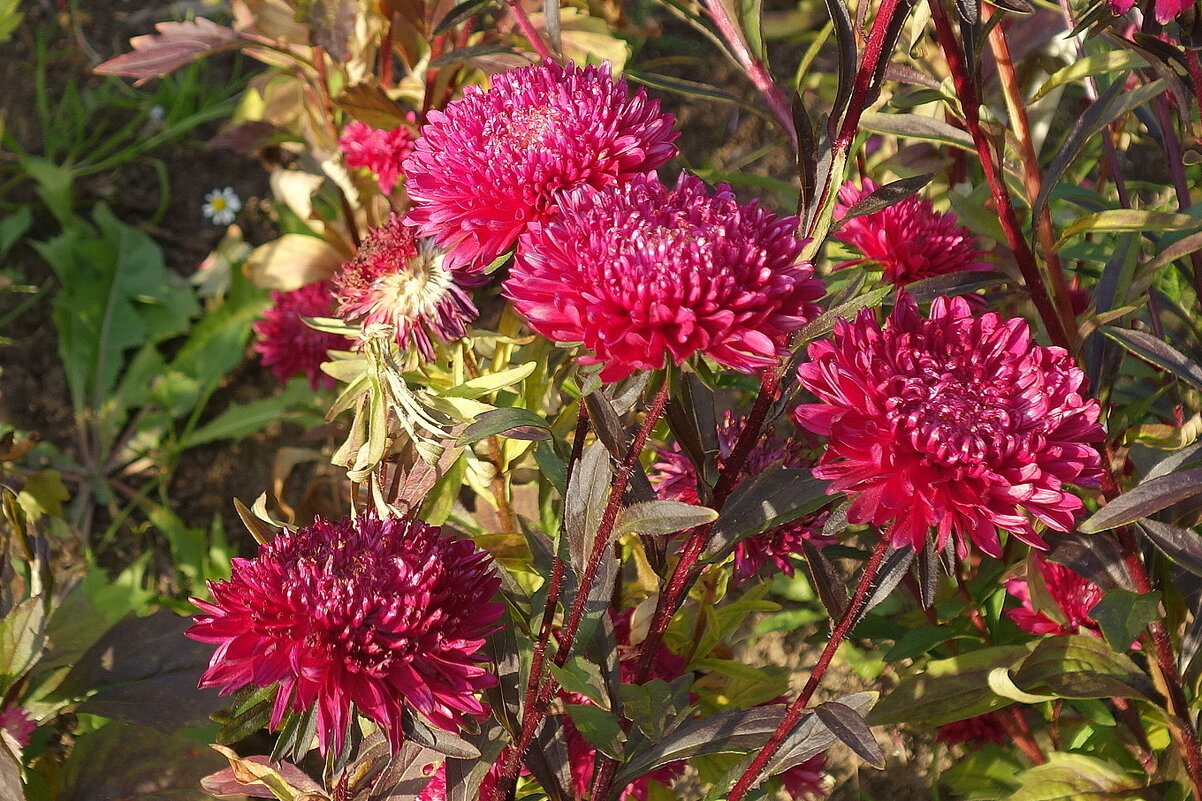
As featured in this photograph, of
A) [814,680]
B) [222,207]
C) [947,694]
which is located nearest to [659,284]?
[814,680]

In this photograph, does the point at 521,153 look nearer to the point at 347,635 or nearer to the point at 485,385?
the point at 485,385

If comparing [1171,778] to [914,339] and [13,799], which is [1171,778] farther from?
[13,799]

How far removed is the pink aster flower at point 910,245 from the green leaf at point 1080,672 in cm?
45

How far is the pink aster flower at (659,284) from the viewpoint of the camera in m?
0.77

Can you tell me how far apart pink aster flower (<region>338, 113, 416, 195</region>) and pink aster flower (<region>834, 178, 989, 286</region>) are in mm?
862

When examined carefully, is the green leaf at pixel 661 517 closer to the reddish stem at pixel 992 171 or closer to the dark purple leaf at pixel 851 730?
the dark purple leaf at pixel 851 730

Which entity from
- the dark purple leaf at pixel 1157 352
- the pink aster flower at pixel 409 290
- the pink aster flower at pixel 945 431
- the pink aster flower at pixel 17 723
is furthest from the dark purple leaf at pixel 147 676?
the dark purple leaf at pixel 1157 352

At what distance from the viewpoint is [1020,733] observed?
58.9 inches

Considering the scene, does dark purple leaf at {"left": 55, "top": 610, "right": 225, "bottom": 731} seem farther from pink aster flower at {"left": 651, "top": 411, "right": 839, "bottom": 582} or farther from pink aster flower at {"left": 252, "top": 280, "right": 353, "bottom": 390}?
pink aster flower at {"left": 651, "top": 411, "right": 839, "bottom": 582}

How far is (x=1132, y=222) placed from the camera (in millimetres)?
1084

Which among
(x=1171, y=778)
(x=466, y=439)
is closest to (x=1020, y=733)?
(x=1171, y=778)

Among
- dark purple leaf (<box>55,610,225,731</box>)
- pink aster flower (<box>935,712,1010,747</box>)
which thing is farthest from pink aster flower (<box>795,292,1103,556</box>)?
dark purple leaf (<box>55,610,225,731</box>)

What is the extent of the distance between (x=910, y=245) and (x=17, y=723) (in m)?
1.27

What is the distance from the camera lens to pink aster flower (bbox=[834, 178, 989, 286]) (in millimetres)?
1221
